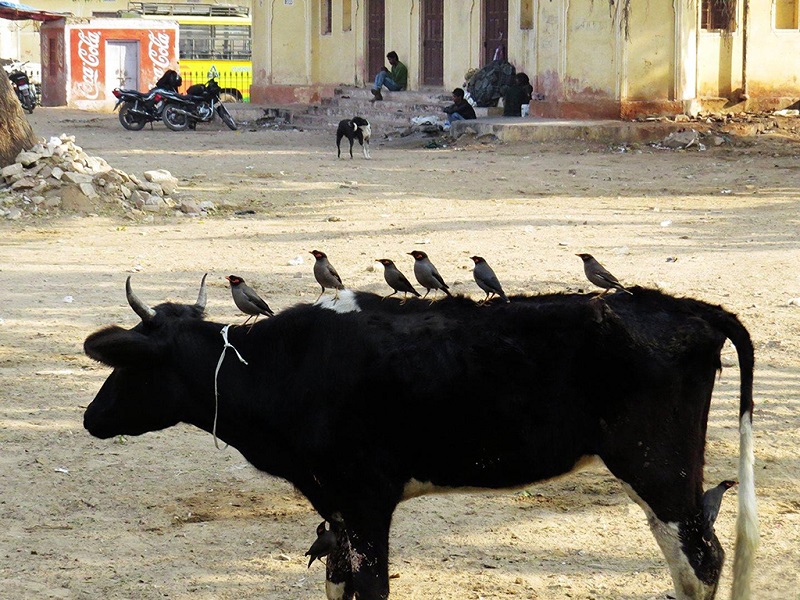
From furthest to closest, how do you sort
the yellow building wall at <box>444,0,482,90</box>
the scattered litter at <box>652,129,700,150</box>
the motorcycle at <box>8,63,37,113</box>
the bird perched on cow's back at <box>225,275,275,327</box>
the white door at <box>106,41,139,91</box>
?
the white door at <box>106,41,139,91</box>
the motorcycle at <box>8,63,37,113</box>
the yellow building wall at <box>444,0,482,90</box>
the scattered litter at <box>652,129,700,150</box>
the bird perched on cow's back at <box>225,275,275,327</box>

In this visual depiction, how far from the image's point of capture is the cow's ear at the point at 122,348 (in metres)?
4.32

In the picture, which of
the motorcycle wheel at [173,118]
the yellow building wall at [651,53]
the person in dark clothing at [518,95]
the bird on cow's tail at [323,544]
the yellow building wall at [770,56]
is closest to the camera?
the bird on cow's tail at [323,544]

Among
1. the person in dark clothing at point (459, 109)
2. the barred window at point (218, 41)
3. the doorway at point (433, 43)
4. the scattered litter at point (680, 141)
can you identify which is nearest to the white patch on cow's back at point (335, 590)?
the scattered litter at point (680, 141)

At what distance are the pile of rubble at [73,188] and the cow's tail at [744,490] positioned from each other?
1103 cm

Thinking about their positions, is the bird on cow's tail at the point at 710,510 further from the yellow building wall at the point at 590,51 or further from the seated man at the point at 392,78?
the seated man at the point at 392,78

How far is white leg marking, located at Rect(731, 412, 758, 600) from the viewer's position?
4.13 m

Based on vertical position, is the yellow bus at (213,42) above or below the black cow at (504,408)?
above

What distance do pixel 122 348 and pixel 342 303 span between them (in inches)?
32.4

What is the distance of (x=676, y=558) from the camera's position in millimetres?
4086

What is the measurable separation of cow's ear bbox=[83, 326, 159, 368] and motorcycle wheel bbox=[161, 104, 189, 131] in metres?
26.0

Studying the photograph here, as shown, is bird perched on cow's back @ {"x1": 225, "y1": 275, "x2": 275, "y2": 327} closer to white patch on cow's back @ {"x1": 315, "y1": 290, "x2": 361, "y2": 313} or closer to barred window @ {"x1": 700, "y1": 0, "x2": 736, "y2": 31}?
white patch on cow's back @ {"x1": 315, "y1": 290, "x2": 361, "y2": 313}

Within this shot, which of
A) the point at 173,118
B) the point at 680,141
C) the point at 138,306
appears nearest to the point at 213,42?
the point at 173,118

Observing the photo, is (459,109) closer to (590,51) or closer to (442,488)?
(590,51)

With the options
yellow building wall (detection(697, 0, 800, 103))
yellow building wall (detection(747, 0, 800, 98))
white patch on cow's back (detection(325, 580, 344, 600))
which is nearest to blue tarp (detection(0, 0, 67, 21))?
yellow building wall (detection(697, 0, 800, 103))
